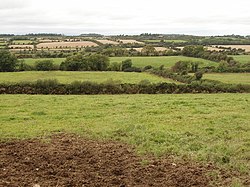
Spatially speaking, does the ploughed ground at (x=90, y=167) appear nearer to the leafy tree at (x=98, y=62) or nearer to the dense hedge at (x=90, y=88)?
the dense hedge at (x=90, y=88)

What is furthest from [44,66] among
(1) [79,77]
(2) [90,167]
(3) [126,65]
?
(2) [90,167]

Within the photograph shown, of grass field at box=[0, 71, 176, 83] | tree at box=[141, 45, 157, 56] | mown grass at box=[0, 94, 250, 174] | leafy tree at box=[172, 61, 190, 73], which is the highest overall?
mown grass at box=[0, 94, 250, 174]

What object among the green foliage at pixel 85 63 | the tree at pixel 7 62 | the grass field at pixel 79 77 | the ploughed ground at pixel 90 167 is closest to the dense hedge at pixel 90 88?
the grass field at pixel 79 77

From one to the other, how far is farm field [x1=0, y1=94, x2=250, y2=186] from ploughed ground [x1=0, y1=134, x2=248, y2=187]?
99 centimetres

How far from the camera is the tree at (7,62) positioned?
240ft

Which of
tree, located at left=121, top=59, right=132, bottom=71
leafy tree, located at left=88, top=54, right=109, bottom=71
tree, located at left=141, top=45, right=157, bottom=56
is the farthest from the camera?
tree, located at left=141, top=45, right=157, bottom=56

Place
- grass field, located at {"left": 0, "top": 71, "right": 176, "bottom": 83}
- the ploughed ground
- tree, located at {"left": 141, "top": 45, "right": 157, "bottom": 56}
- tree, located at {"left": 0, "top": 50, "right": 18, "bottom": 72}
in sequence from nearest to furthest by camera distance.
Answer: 1. the ploughed ground
2. grass field, located at {"left": 0, "top": 71, "right": 176, "bottom": 83}
3. tree, located at {"left": 0, "top": 50, "right": 18, "bottom": 72}
4. tree, located at {"left": 141, "top": 45, "right": 157, "bottom": 56}

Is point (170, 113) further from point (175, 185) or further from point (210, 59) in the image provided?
point (210, 59)

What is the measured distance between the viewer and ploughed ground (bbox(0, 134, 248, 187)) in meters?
8.97

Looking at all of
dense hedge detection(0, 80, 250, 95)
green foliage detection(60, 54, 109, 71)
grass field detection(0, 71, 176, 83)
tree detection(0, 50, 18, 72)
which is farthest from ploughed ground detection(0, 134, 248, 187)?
green foliage detection(60, 54, 109, 71)

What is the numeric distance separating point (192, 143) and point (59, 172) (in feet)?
18.6

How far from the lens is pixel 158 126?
1594cm

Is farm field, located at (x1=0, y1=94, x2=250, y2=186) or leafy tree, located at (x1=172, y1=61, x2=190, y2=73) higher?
farm field, located at (x1=0, y1=94, x2=250, y2=186)

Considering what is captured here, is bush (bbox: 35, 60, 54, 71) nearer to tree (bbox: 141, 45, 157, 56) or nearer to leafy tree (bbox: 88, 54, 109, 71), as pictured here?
leafy tree (bbox: 88, 54, 109, 71)
